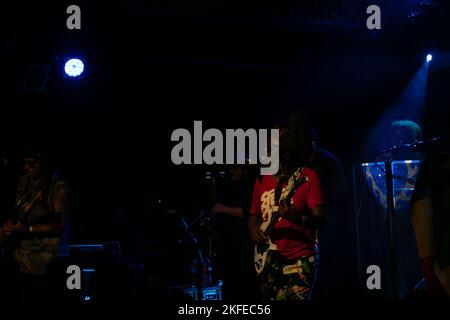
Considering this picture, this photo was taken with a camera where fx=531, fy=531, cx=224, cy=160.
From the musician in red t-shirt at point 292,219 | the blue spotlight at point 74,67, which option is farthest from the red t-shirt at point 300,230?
the blue spotlight at point 74,67

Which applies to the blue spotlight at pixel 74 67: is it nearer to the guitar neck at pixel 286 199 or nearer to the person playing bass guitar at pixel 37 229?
the person playing bass guitar at pixel 37 229

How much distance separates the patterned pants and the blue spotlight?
4.12 meters

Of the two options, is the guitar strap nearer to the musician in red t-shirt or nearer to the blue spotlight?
the musician in red t-shirt

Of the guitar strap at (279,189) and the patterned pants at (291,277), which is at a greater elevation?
the guitar strap at (279,189)

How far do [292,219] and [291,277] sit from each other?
36 cm

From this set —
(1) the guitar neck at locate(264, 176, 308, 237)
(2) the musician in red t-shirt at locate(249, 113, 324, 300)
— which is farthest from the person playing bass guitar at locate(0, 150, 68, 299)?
(1) the guitar neck at locate(264, 176, 308, 237)

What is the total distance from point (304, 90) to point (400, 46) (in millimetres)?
1377

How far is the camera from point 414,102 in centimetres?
741

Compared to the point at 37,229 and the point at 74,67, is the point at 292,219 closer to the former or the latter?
the point at 37,229

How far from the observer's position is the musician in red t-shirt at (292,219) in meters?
3.32

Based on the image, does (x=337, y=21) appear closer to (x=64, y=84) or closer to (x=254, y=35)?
(x=254, y=35)

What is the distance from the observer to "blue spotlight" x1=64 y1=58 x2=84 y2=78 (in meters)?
6.53

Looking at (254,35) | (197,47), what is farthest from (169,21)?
(254,35)

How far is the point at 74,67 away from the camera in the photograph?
655 centimetres
